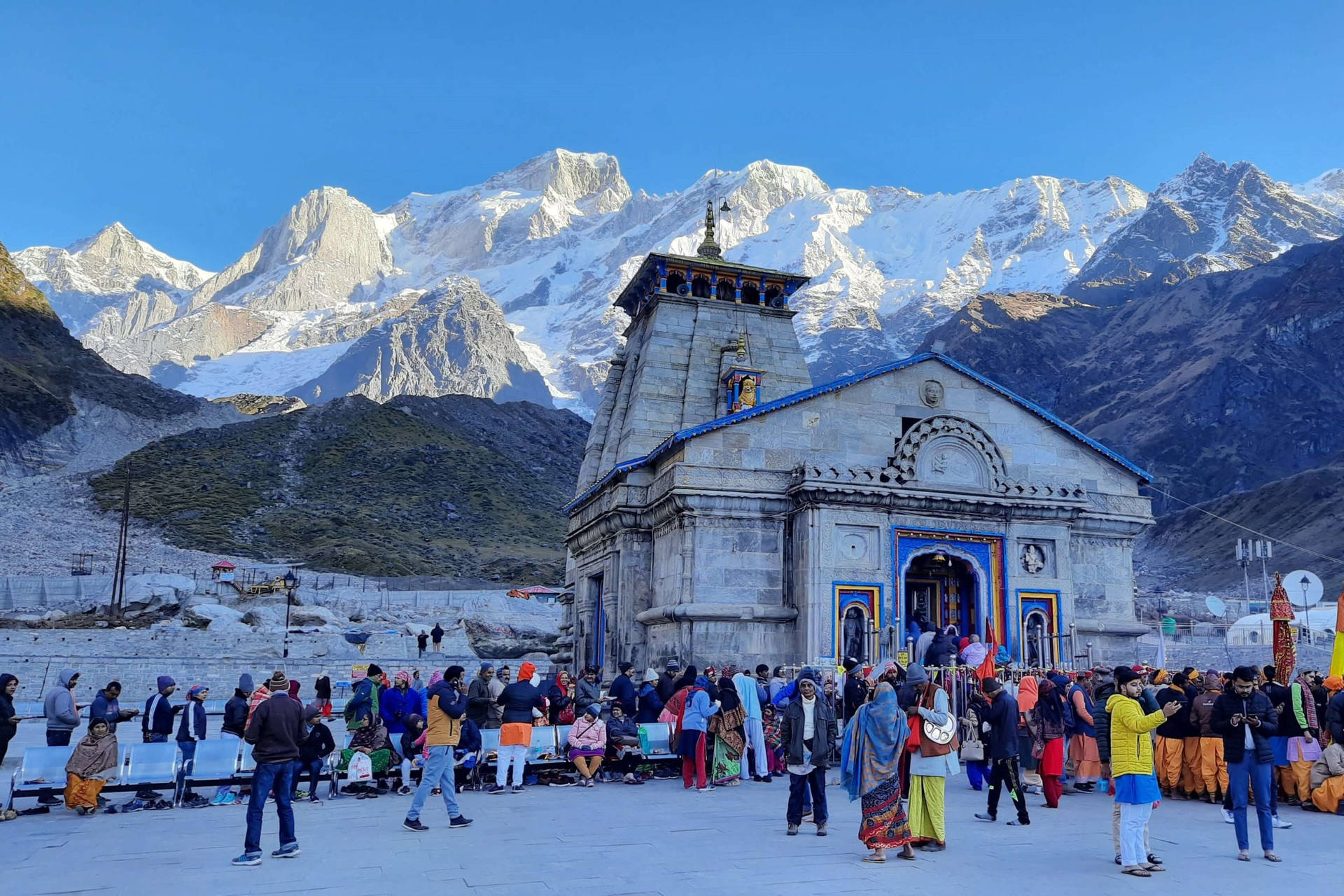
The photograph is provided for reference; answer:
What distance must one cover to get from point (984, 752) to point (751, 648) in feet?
26.6

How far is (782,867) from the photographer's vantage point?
30.1 ft

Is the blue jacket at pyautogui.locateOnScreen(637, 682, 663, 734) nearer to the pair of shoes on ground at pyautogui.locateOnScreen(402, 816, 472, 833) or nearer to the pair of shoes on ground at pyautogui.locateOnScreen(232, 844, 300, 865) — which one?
the pair of shoes on ground at pyautogui.locateOnScreen(402, 816, 472, 833)

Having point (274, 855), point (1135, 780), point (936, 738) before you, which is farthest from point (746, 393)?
point (274, 855)

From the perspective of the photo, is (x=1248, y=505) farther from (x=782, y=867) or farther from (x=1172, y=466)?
(x=782, y=867)

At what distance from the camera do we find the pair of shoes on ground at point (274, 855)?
9258 mm

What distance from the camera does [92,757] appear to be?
41.0 ft

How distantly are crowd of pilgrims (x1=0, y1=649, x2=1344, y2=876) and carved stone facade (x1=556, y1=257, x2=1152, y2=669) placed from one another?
3685 mm

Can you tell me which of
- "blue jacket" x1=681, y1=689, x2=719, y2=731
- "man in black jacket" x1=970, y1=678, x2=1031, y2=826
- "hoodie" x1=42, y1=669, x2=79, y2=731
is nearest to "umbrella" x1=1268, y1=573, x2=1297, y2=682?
"man in black jacket" x1=970, y1=678, x2=1031, y2=826

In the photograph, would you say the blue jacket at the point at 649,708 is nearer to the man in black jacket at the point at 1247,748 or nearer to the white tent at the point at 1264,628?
the man in black jacket at the point at 1247,748

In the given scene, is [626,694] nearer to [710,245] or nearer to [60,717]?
[60,717]

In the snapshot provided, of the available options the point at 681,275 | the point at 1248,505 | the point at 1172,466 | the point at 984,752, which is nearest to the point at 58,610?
the point at 681,275

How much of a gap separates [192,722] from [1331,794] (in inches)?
556

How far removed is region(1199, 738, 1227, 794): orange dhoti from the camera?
13.4 meters

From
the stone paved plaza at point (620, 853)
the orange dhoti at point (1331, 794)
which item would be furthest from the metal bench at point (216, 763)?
the orange dhoti at point (1331, 794)
